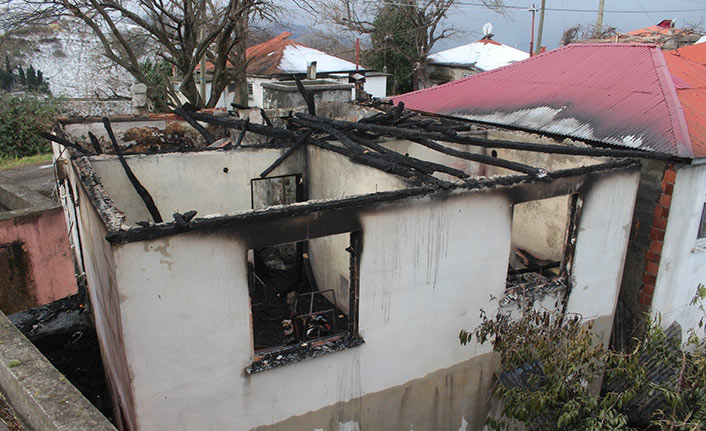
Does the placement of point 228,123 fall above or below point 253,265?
above

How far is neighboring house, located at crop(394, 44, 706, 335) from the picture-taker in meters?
7.69

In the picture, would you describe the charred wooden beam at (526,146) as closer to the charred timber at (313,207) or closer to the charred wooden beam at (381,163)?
the charred timber at (313,207)

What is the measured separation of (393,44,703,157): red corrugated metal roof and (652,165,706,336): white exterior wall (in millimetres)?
736

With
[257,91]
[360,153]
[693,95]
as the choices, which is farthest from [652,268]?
[257,91]

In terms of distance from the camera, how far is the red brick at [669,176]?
7.47 meters

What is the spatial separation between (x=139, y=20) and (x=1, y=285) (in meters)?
12.8

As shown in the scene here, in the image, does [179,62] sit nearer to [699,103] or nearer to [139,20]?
[139,20]

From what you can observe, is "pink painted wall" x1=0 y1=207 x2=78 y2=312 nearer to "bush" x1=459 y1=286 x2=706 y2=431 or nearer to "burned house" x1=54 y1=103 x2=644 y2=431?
"burned house" x1=54 y1=103 x2=644 y2=431

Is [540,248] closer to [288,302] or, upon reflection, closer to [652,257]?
[652,257]

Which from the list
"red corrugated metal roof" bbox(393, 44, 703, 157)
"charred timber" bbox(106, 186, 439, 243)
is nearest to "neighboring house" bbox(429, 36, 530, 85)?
"red corrugated metal roof" bbox(393, 44, 703, 157)

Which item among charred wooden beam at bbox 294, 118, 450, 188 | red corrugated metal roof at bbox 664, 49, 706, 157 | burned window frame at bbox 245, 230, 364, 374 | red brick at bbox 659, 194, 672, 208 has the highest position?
red corrugated metal roof at bbox 664, 49, 706, 157

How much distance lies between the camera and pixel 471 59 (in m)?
33.6

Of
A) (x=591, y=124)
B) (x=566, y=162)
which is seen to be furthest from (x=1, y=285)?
(x=591, y=124)

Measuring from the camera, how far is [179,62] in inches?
752
